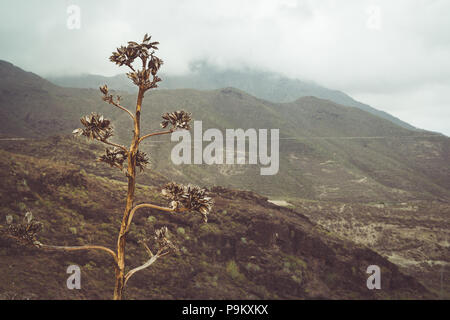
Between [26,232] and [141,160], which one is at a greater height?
[141,160]

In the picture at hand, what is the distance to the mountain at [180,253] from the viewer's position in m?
6.39

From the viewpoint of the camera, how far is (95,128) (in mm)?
2930

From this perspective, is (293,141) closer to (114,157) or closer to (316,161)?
(316,161)

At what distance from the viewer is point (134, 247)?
7789mm

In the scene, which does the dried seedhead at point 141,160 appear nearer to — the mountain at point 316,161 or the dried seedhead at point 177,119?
the dried seedhead at point 177,119

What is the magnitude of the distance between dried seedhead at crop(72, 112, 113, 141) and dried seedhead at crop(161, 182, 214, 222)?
0.98 meters

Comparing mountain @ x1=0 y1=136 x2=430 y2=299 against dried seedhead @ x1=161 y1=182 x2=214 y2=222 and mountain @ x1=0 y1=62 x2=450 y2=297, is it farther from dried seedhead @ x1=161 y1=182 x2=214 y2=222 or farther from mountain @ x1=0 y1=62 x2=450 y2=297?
dried seedhead @ x1=161 y1=182 x2=214 y2=222

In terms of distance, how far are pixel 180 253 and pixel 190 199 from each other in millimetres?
6197

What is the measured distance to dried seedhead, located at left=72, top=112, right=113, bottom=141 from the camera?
9.46 feet

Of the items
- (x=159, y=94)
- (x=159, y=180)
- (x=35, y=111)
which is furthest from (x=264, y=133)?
(x=35, y=111)

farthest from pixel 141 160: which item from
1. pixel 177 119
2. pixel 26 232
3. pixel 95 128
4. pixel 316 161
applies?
pixel 316 161
